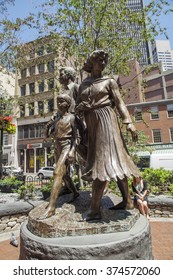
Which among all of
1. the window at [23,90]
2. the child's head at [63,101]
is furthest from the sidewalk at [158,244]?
the window at [23,90]

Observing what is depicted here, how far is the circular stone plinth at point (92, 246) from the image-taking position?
2201 mm

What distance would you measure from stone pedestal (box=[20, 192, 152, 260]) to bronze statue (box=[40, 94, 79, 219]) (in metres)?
0.37

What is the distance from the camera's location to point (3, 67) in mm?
9992

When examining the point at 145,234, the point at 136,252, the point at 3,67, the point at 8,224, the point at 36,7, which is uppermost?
the point at 36,7

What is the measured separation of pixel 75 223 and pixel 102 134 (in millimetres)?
1210

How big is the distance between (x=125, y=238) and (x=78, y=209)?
3.01 feet

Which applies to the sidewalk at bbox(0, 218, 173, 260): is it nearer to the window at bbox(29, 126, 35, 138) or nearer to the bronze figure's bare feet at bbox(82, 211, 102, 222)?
the bronze figure's bare feet at bbox(82, 211, 102, 222)

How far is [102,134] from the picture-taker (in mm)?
2732

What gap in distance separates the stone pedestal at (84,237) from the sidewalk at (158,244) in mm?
2111

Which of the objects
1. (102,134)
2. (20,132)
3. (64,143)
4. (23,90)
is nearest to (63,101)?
Result: (64,143)

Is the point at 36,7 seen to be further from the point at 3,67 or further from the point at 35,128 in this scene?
the point at 35,128

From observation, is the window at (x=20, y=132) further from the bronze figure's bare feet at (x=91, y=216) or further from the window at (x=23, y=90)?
the bronze figure's bare feet at (x=91, y=216)

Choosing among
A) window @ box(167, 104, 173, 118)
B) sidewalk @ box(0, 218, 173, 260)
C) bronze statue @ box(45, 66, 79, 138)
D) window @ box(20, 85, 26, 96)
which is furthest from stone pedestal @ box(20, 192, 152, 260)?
window @ box(20, 85, 26, 96)

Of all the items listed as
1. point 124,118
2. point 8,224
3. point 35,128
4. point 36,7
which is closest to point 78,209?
point 124,118
